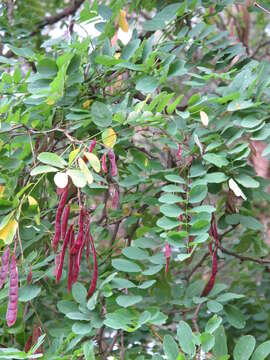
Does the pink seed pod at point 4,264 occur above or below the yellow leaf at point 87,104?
below

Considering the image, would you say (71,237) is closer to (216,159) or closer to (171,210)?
(171,210)

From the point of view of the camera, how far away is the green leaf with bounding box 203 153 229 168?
1102 mm

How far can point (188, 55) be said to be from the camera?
1.44m

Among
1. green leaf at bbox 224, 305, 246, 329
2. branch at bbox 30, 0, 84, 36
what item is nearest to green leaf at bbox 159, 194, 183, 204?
green leaf at bbox 224, 305, 246, 329

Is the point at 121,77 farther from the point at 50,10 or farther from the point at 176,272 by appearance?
the point at 50,10

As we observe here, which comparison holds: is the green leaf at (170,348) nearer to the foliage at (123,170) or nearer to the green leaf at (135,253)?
the foliage at (123,170)

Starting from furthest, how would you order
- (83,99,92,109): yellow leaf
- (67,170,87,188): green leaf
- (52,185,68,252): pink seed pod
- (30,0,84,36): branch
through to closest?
1. (30,0,84,36): branch
2. (83,99,92,109): yellow leaf
3. (52,185,68,252): pink seed pod
4. (67,170,87,188): green leaf

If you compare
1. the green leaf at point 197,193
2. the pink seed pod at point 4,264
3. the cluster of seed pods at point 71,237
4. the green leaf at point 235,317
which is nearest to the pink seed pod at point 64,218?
the cluster of seed pods at point 71,237

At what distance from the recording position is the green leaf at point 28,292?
1.14 metres

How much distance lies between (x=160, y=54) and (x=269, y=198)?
39 cm

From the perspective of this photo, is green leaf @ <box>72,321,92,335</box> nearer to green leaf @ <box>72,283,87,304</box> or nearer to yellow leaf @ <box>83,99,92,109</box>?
green leaf @ <box>72,283,87,304</box>

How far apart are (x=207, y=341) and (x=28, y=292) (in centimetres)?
→ 37

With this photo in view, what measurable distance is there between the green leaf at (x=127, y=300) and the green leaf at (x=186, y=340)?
0.41ft

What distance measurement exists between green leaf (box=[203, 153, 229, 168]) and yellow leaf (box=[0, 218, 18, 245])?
1.18 ft
